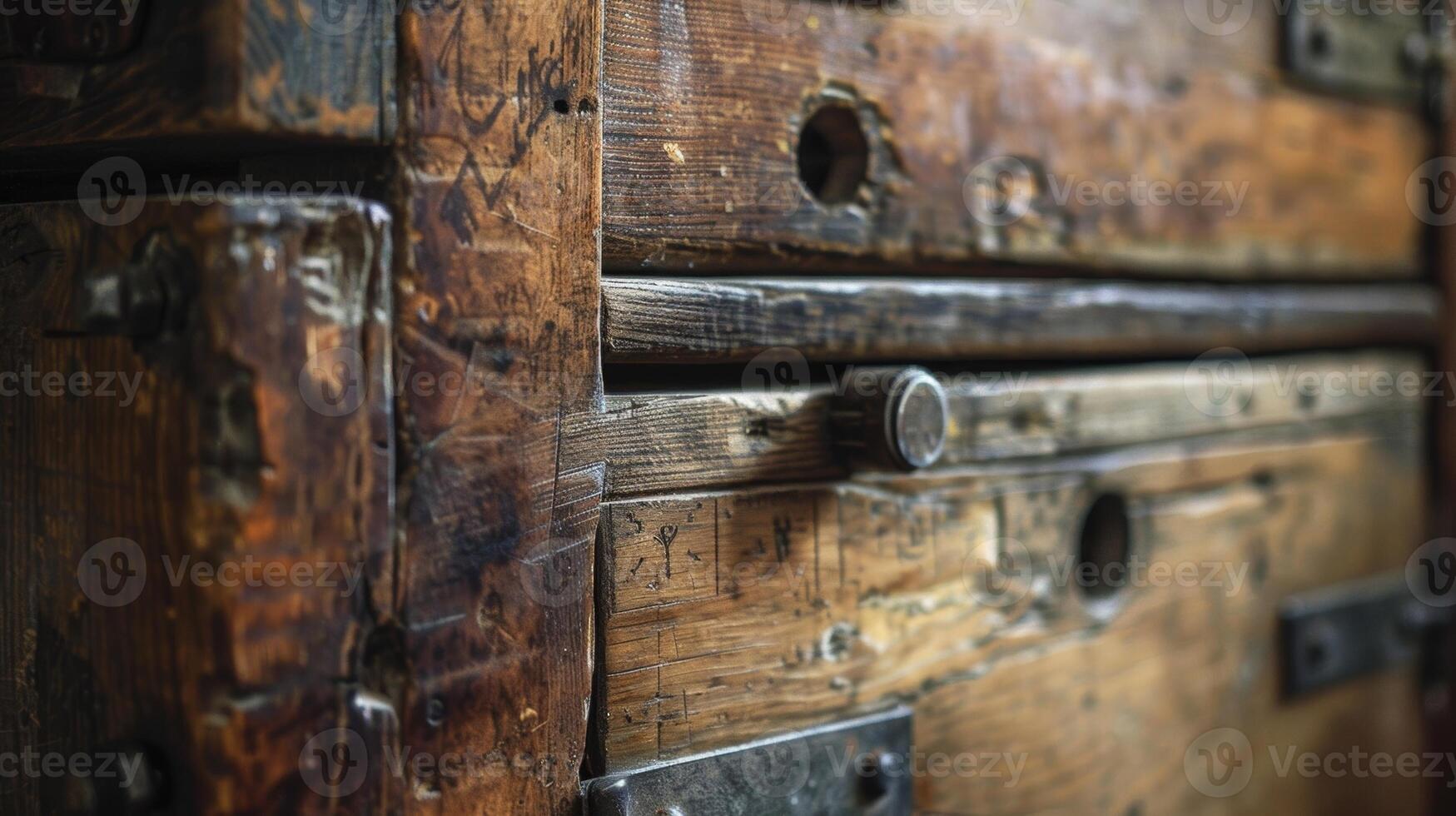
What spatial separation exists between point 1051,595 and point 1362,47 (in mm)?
1055

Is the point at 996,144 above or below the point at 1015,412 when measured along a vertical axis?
above

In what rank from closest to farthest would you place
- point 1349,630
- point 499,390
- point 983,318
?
point 499,390 < point 983,318 < point 1349,630

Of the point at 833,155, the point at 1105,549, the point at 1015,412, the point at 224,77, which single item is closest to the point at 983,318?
the point at 1015,412

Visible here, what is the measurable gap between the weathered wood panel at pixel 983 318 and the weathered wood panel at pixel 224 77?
0.90 ft

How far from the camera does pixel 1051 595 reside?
1354 mm

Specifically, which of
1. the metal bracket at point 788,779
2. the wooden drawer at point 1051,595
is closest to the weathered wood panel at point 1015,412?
the wooden drawer at point 1051,595

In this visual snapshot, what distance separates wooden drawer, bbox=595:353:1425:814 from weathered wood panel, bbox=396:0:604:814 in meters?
0.07

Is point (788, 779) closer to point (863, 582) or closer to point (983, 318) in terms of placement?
point (863, 582)

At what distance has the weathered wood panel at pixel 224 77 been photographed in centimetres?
77

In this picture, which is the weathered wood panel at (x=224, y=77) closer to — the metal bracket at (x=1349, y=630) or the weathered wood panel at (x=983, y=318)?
the weathered wood panel at (x=983, y=318)

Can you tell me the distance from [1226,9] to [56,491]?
4.98 feet

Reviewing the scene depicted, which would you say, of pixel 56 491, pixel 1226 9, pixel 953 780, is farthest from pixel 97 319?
pixel 1226 9

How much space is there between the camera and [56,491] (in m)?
0.86

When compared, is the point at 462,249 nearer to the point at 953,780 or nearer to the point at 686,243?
the point at 686,243
